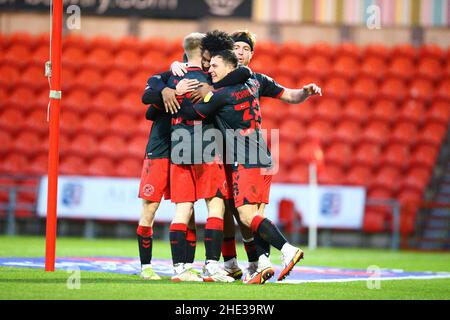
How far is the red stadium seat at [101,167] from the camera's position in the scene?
15633 mm

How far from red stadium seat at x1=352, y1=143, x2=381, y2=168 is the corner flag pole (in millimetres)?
8925

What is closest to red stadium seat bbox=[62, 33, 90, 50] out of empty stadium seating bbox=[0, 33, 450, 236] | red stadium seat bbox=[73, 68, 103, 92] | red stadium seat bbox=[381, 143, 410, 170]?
empty stadium seating bbox=[0, 33, 450, 236]

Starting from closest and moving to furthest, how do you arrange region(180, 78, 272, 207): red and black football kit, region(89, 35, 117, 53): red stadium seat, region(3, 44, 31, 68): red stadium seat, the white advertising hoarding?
1. region(180, 78, 272, 207): red and black football kit
2. the white advertising hoarding
3. region(3, 44, 31, 68): red stadium seat
4. region(89, 35, 117, 53): red stadium seat

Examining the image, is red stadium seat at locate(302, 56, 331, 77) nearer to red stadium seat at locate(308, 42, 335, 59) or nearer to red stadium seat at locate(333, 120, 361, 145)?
red stadium seat at locate(308, 42, 335, 59)

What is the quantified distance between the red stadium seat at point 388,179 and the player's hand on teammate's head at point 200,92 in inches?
337

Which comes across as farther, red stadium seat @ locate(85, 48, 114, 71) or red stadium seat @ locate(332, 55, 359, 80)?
red stadium seat @ locate(85, 48, 114, 71)

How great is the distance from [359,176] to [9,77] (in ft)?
22.4

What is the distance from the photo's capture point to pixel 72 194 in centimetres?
1489

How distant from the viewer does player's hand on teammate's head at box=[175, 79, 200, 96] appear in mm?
7305

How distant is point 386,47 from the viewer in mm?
17312

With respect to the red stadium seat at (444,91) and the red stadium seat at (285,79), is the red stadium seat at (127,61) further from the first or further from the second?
the red stadium seat at (444,91)

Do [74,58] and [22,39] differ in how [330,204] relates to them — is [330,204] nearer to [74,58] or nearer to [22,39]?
[74,58]

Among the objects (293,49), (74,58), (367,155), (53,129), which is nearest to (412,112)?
(367,155)

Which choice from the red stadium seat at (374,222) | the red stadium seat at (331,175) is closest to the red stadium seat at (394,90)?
the red stadium seat at (331,175)
